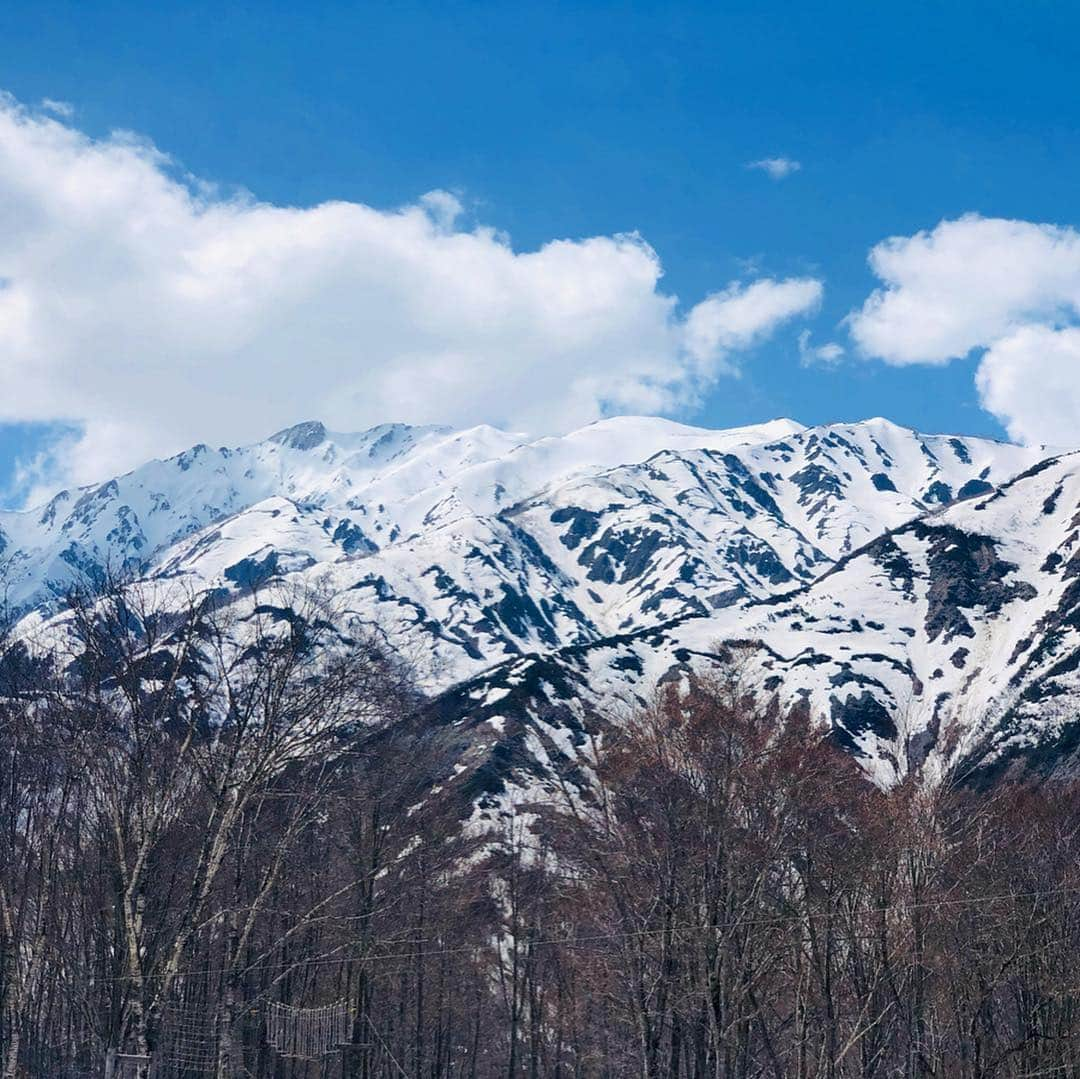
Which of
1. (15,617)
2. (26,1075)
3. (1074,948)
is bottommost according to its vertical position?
(26,1075)

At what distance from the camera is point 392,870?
45.7 metres

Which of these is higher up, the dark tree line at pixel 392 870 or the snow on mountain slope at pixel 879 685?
the snow on mountain slope at pixel 879 685

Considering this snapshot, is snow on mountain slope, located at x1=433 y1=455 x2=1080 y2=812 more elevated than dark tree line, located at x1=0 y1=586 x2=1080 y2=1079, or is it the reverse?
snow on mountain slope, located at x1=433 y1=455 x2=1080 y2=812

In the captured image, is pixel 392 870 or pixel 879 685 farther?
pixel 879 685

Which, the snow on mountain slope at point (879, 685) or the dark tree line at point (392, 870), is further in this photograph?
the snow on mountain slope at point (879, 685)

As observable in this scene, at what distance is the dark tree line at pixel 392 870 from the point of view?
28.0 meters

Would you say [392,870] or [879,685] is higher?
[879,685]

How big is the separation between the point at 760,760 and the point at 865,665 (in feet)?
502

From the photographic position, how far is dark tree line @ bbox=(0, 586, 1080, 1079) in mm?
27984

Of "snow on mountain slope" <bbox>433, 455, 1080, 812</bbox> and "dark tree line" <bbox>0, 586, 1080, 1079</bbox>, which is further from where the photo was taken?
"snow on mountain slope" <bbox>433, 455, 1080, 812</bbox>

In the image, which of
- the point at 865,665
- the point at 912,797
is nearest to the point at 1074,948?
the point at 912,797

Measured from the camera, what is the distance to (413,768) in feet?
132

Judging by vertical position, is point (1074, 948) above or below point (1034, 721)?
below

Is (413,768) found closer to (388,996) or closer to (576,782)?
(576,782)
